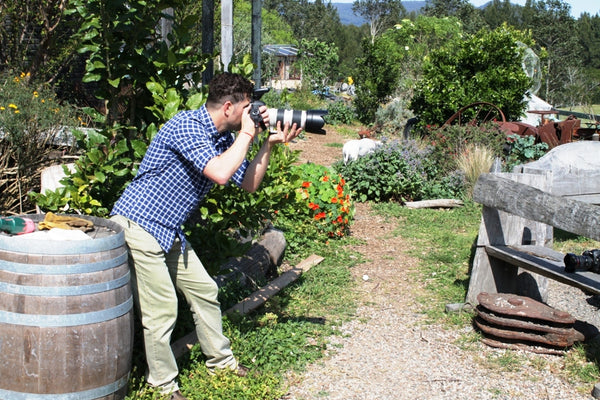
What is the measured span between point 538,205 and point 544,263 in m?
0.51

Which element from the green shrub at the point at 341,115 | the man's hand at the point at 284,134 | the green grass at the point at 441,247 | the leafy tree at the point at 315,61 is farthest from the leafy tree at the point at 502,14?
the man's hand at the point at 284,134

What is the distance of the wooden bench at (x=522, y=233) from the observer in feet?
14.0

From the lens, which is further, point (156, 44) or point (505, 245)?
point (505, 245)

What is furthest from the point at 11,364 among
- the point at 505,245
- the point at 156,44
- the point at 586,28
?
the point at 586,28

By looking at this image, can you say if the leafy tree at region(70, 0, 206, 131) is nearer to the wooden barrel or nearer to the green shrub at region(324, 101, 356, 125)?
the wooden barrel

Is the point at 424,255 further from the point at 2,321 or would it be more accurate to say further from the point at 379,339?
the point at 2,321

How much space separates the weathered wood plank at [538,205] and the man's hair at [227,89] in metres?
2.20

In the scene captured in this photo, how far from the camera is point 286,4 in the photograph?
9350cm

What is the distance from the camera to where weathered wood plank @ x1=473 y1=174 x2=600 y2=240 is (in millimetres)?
4090

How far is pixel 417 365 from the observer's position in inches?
177

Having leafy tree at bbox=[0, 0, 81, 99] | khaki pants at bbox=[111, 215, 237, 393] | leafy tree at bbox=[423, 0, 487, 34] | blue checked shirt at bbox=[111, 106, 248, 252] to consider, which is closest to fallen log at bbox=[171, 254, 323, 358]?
khaki pants at bbox=[111, 215, 237, 393]

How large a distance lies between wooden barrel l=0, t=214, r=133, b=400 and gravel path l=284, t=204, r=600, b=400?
4.56 feet

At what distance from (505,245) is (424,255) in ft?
6.09

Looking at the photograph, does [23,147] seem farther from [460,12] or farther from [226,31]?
[460,12]
